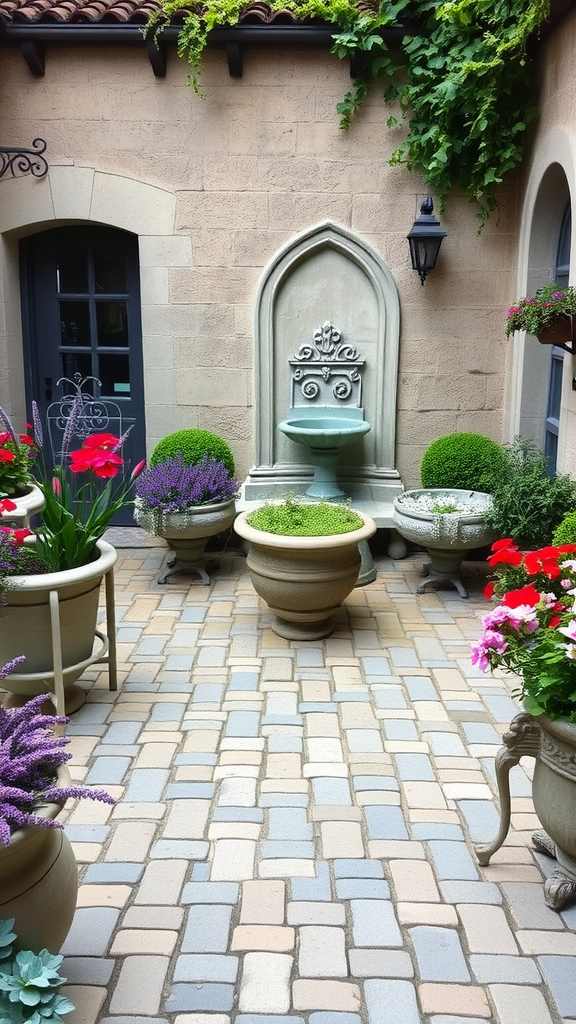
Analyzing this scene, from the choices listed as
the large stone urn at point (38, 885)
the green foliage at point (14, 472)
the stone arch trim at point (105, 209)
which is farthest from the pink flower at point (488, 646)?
the stone arch trim at point (105, 209)

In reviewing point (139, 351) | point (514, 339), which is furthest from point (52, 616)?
point (514, 339)

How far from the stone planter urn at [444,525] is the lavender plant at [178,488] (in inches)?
53.3

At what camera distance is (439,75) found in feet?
21.1

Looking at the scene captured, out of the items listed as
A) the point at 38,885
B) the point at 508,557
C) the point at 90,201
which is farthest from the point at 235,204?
the point at 38,885

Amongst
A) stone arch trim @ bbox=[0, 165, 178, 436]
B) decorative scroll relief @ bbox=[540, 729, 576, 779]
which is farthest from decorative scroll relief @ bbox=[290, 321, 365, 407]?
decorative scroll relief @ bbox=[540, 729, 576, 779]

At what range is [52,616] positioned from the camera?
13.0 feet

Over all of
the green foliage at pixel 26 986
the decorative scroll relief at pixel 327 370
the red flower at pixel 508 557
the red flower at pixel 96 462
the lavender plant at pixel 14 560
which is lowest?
the green foliage at pixel 26 986

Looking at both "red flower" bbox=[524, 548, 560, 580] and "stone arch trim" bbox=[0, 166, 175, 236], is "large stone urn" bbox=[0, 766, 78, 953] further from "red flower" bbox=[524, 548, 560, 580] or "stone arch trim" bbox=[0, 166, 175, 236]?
"stone arch trim" bbox=[0, 166, 175, 236]

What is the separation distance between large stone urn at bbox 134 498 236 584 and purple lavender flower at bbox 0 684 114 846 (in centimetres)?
386

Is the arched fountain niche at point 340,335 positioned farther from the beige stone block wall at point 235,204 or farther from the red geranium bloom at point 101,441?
the red geranium bloom at point 101,441

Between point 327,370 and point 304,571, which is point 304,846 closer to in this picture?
point 304,571

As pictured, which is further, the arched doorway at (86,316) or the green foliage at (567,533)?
the arched doorway at (86,316)

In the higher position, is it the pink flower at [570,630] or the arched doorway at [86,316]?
the arched doorway at [86,316]

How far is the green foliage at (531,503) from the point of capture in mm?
5473
